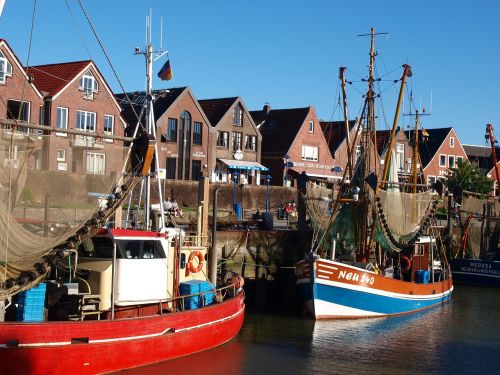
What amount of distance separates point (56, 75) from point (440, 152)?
46241 millimetres

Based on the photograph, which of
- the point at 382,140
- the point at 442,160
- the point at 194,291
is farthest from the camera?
the point at 442,160

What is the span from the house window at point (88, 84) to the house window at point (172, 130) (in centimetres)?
764

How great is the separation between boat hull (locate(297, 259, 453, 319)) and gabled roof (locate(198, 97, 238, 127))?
36287 millimetres

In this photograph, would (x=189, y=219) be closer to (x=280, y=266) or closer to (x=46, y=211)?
(x=280, y=266)

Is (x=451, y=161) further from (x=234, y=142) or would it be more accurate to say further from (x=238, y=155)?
(x=238, y=155)

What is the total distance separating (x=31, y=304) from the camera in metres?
15.9

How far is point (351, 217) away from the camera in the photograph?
99.6 feet

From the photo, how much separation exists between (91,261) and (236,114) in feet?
155

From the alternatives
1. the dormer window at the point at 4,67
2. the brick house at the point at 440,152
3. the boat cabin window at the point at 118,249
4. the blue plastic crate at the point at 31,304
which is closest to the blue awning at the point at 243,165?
the dormer window at the point at 4,67

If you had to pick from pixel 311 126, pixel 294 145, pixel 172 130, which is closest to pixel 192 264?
pixel 172 130

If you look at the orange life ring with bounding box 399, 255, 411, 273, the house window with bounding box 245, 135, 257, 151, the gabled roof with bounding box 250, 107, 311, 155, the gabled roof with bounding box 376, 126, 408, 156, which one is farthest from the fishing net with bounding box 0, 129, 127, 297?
the gabled roof with bounding box 376, 126, 408, 156

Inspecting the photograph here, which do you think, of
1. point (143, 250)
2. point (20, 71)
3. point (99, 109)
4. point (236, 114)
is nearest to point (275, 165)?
point (236, 114)

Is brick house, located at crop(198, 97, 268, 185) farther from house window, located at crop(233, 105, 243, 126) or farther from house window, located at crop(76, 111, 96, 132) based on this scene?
house window, located at crop(76, 111, 96, 132)

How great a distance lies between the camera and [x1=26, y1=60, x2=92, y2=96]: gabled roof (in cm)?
4994
